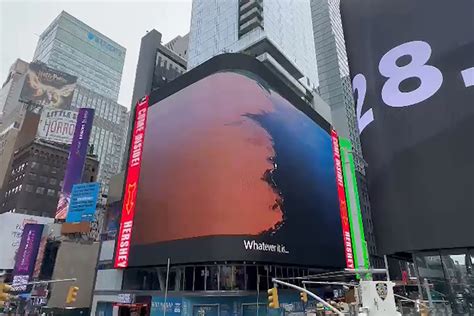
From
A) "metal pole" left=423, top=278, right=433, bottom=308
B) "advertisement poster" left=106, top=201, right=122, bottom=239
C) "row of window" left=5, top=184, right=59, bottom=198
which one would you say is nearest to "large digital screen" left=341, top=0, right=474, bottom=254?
"metal pole" left=423, top=278, right=433, bottom=308

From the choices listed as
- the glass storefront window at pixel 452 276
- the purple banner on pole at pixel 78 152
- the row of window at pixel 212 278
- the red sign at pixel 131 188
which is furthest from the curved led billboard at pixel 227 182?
the purple banner on pole at pixel 78 152

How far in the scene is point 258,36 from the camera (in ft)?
307

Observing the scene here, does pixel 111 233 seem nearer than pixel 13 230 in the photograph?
Yes

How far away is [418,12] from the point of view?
21.0 metres

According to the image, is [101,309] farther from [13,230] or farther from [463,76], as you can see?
[13,230]

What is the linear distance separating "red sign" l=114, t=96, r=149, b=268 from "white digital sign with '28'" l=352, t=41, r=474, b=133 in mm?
30390

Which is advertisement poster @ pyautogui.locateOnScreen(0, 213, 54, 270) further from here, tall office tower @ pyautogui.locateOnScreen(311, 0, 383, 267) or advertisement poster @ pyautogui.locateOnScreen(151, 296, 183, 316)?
tall office tower @ pyautogui.locateOnScreen(311, 0, 383, 267)

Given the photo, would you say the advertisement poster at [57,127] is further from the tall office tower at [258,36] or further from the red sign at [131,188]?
the red sign at [131,188]

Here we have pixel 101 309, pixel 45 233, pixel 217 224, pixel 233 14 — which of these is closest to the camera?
pixel 217 224

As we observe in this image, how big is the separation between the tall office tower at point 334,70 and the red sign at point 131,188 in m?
97.9

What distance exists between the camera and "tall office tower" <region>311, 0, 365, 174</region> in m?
141

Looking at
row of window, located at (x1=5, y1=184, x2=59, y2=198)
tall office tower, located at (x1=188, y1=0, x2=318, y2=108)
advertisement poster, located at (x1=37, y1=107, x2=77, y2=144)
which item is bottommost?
row of window, located at (x1=5, y1=184, x2=59, y2=198)

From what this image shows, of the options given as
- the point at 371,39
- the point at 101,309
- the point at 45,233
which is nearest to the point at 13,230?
the point at 45,233

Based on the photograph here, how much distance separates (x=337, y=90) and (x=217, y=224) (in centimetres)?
12849
